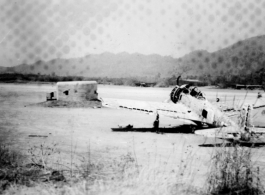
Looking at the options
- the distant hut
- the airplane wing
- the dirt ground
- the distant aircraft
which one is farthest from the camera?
the distant hut

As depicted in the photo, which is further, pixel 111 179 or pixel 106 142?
pixel 106 142

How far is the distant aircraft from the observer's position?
754cm

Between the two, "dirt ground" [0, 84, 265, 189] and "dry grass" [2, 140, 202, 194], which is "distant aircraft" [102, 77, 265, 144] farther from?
"dry grass" [2, 140, 202, 194]

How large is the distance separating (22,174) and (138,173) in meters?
2.65

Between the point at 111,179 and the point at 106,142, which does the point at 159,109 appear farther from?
the point at 111,179

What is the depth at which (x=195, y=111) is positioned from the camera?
426 inches

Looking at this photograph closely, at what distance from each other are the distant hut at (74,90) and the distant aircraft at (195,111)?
6400 millimetres

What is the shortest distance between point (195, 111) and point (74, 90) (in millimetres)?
10079

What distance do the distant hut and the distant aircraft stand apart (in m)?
6.40

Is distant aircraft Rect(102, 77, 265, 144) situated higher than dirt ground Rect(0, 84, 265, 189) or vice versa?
distant aircraft Rect(102, 77, 265, 144)

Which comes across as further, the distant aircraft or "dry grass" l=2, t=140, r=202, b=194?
the distant aircraft

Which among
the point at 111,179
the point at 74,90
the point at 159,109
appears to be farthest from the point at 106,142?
the point at 74,90

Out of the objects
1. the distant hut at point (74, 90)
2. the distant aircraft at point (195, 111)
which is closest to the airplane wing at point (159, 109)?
the distant aircraft at point (195, 111)

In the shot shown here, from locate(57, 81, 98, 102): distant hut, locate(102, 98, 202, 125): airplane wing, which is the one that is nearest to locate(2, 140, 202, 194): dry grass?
locate(102, 98, 202, 125): airplane wing
